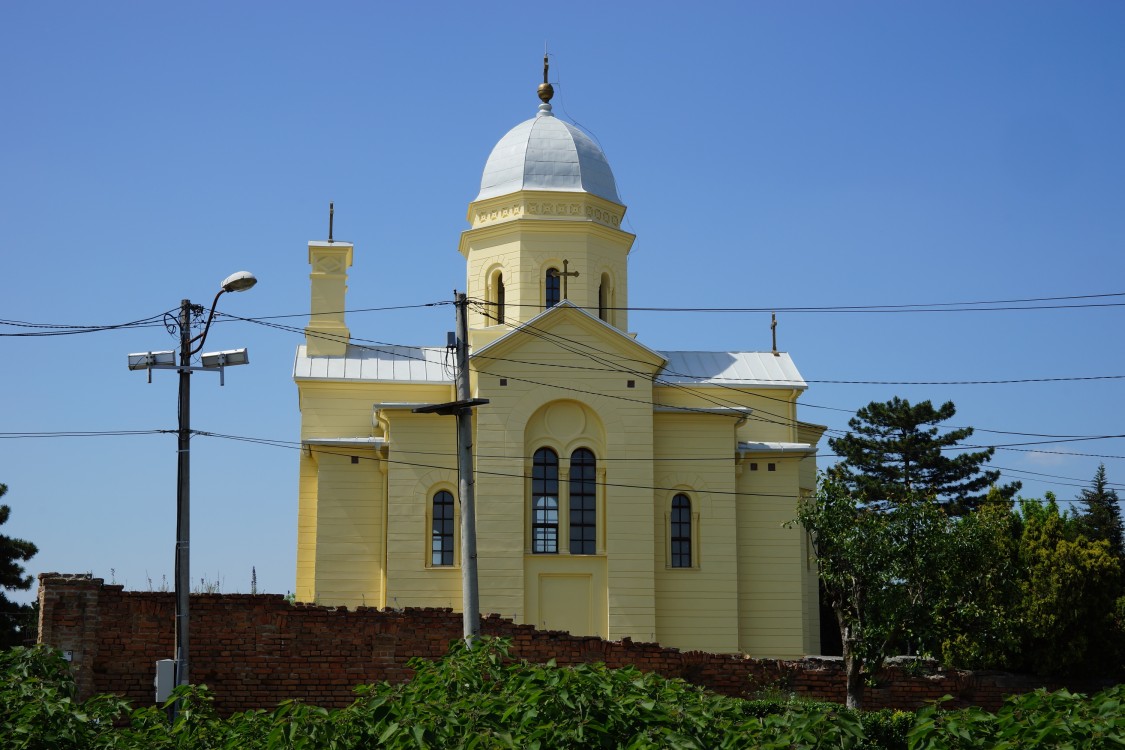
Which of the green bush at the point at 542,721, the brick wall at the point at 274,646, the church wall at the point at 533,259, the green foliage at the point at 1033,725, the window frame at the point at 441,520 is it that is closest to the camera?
the green foliage at the point at 1033,725

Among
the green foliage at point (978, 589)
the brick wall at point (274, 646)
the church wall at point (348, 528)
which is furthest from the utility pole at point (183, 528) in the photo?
the green foliage at point (978, 589)

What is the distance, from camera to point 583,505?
3119cm

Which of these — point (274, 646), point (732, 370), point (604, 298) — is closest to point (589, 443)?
point (604, 298)

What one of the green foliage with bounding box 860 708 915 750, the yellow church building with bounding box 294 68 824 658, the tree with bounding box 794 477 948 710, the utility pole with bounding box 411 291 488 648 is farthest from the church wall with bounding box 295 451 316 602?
the green foliage with bounding box 860 708 915 750

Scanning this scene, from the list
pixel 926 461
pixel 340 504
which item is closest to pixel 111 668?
pixel 340 504

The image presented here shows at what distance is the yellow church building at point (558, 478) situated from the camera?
30.5 m

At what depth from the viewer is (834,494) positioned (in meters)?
25.8

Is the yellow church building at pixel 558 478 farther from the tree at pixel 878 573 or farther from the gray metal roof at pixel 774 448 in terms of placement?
the tree at pixel 878 573

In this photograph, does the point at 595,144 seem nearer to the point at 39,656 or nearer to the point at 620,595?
the point at 620,595

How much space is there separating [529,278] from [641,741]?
26.1 meters

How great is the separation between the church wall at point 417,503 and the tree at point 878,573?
9.28m

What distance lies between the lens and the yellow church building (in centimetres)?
3055

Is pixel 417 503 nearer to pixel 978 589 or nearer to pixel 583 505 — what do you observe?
pixel 583 505

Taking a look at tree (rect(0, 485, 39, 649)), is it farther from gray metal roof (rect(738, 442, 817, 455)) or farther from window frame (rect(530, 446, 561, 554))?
gray metal roof (rect(738, 442, 817, 455))
